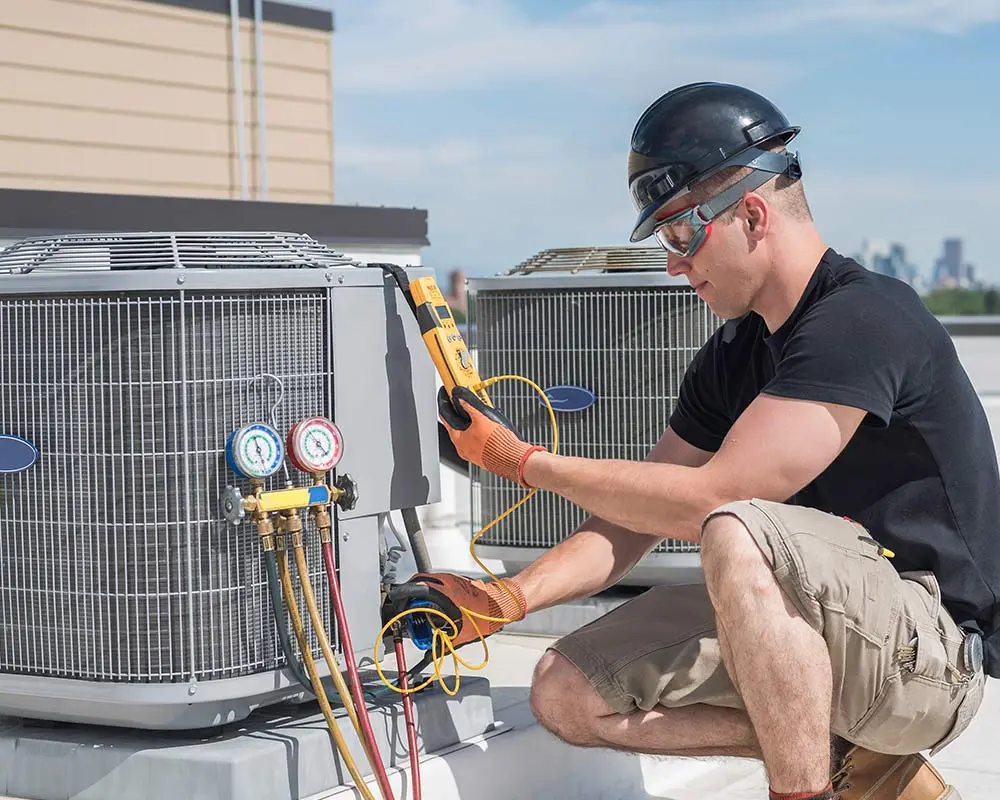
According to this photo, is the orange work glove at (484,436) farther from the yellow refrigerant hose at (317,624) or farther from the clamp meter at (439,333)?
the yellow refrigerant hose at (317,624)

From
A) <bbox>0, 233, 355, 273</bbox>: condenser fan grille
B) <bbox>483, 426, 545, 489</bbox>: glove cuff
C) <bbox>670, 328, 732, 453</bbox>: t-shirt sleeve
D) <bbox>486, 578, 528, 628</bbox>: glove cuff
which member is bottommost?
<bbox>486, 578, 528, 628</bbox>: glove cuff

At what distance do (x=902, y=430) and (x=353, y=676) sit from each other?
1.20m

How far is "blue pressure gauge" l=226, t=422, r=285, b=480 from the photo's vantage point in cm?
257

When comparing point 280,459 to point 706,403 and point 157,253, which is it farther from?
point 706,403

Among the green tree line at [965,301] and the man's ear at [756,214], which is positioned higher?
the green tree line at [965,301]

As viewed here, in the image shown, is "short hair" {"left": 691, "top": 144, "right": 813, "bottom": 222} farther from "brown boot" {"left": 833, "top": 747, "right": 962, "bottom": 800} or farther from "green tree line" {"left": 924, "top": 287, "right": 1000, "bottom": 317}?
"green tree line" {"left": 924, "top": 287, "right": 1000, "bottom": 317}

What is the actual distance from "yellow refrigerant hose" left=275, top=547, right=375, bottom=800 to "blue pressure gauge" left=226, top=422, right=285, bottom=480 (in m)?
0.18

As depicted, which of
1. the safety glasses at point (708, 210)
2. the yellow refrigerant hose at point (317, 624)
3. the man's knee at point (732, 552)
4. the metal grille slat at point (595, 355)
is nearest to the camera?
the man's knee at point (732, 552)

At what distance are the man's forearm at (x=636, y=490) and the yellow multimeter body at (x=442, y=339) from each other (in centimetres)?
25

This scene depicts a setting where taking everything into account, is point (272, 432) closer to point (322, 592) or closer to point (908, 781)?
point (322, 592)

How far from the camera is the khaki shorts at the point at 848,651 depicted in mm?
2510

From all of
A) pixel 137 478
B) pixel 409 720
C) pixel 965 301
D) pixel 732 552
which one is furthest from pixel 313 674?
pixel 965 301

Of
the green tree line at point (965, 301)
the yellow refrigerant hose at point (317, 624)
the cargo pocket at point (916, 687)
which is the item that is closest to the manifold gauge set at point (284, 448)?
the yellow refrigerant hose at point (317, 624)

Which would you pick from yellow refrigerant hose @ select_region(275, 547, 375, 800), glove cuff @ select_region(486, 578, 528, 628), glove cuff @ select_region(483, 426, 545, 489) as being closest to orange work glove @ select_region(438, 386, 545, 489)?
glove cuff @ select_region(483, 426, 545, 489)
